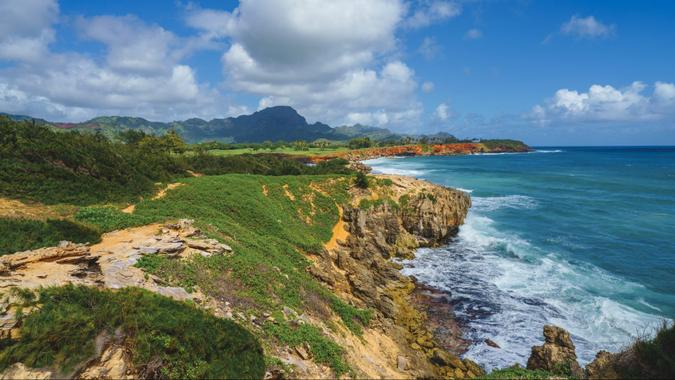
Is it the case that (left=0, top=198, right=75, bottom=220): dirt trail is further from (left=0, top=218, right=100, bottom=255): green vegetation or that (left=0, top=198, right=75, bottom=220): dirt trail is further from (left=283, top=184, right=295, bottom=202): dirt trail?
(left=283, top=184, right=295, bottom=202): dirt trail

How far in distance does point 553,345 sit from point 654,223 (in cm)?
3900

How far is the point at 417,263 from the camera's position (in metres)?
31.1

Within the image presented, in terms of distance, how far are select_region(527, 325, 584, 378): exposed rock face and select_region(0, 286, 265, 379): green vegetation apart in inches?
503

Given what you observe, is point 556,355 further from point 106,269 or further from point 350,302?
point 106,269

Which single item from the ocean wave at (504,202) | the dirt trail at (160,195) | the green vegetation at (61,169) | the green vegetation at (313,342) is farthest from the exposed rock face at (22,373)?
the ocean wave at (504,202)

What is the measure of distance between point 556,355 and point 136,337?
1728cm

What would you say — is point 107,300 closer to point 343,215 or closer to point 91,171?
point 91,171

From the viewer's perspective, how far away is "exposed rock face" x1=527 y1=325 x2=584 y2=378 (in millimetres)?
13396

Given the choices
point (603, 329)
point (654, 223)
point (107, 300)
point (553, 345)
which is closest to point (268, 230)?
point (107, 300)

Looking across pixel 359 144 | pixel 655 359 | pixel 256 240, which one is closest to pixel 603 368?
pixel 655 359

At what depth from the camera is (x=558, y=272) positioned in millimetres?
28594

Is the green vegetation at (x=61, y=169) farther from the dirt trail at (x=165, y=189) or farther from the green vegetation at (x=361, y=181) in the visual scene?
the green vegetation at (x=361, y=181)

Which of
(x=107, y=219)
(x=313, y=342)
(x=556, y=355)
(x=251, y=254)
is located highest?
(x=107, y=219)


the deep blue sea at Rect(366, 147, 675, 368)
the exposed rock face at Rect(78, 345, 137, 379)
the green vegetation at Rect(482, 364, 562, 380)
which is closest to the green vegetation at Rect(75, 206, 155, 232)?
the exposed rock face at Rect(78, 345, 137, 379)
